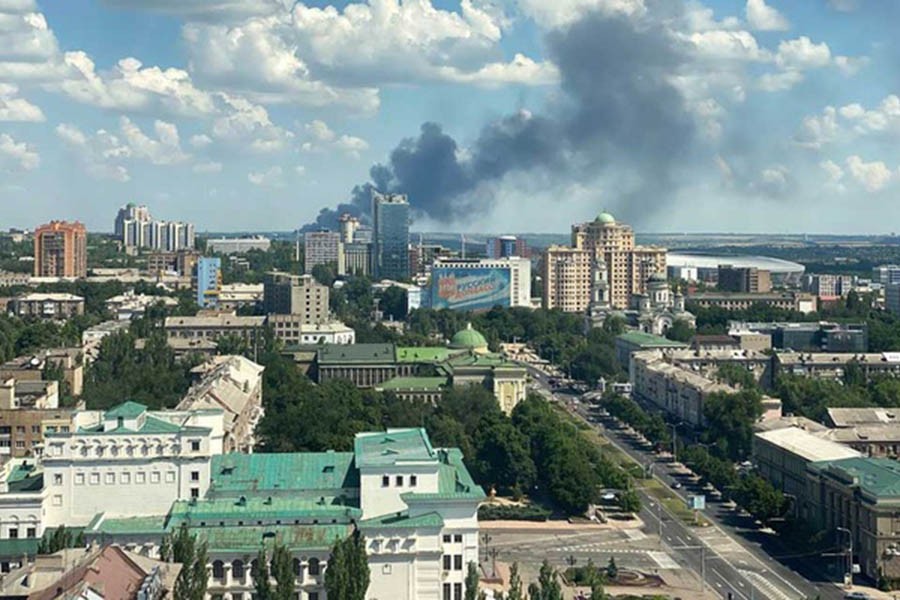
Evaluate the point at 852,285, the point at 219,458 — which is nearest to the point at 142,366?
the point at 219,458

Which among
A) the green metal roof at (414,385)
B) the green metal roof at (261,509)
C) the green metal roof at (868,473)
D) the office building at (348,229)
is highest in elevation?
the office building at (348,229)

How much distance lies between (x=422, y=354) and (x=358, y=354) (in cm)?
391

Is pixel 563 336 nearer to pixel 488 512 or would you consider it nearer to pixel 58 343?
pixel 58 343

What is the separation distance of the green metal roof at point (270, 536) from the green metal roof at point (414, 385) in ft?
114

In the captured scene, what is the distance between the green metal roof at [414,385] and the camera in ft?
225

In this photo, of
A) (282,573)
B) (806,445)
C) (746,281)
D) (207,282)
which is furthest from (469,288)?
(282,573)

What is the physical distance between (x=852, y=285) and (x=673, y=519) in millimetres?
113219

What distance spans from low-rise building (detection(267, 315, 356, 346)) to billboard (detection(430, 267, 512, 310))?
2076 cm

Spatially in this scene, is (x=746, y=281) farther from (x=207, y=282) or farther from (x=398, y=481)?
(x=398, y=481)

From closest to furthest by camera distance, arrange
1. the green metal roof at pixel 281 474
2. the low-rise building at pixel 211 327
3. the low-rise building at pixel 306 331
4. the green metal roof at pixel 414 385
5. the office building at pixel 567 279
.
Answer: the green metal roof at pixel 281 474
the green metal roof at pixel 414 385
the low-rise building at pixel 306 331
the low-rise building at pixel 211 327
the office building at pixel 567 279

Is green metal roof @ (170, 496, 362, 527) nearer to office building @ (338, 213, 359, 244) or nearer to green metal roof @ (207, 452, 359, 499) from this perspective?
green metal roof @ (207, 452, 359, 499)

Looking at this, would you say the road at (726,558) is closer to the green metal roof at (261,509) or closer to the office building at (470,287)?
the green metal roof at (261,509)

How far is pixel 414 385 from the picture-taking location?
227ft

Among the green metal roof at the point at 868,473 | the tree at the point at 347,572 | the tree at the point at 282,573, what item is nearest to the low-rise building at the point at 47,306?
the green metal roof at the point at 868,473
